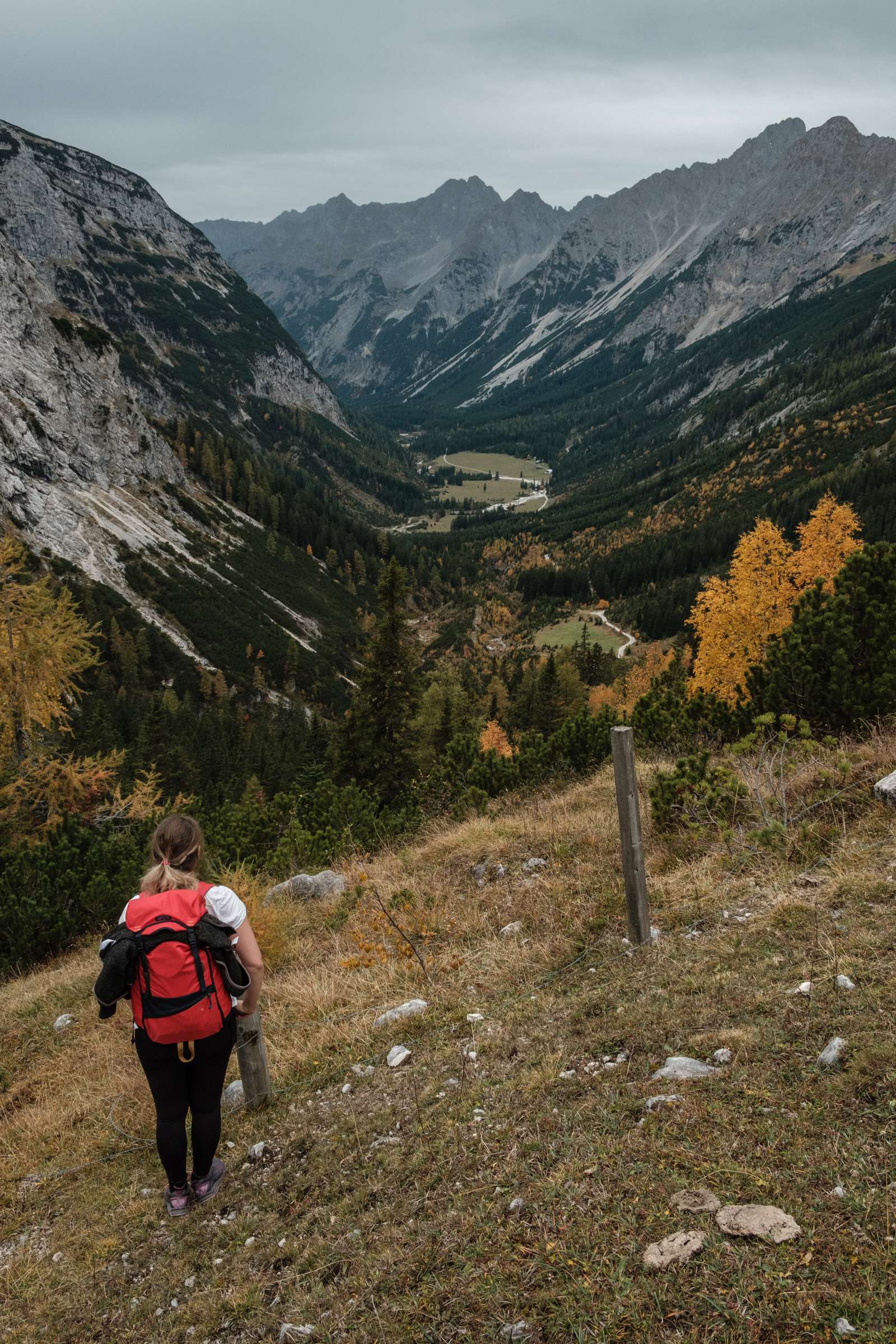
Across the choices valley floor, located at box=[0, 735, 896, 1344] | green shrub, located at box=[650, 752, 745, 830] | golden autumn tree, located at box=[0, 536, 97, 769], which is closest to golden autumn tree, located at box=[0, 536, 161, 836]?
golden autumn tree, located at box=[0, 536, 97, 769]

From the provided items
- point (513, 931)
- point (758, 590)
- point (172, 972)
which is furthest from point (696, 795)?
point (758, 590)

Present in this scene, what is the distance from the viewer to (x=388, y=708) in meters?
30.3

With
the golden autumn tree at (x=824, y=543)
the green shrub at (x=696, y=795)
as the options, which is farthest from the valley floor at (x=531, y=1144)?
the golden autumn tree at (x=824, y=543)

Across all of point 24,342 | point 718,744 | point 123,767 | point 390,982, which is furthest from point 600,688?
point 24,342

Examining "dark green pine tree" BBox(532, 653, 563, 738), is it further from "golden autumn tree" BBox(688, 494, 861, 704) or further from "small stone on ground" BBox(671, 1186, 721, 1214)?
"small stone on ground" BBox(671, 1186, 721, 1214)

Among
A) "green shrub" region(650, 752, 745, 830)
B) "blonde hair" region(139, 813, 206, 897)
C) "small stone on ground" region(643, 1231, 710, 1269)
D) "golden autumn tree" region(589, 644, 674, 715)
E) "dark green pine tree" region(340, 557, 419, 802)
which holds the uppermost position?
"blonde hair" region(139, 813, 206, 897)

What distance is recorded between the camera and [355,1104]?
5.75m

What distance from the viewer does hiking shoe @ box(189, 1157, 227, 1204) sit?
5242mm

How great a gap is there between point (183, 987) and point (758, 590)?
26440 mm

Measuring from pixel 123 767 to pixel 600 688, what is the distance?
60.5 metres

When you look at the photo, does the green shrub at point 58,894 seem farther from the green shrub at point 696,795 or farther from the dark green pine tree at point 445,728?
the dark green pine tree at point 445,728

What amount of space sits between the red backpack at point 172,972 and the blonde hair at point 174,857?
0.09 m

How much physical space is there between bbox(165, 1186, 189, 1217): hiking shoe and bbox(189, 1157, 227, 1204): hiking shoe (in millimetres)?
61

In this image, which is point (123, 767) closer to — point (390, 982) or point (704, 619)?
point (704, 619)
